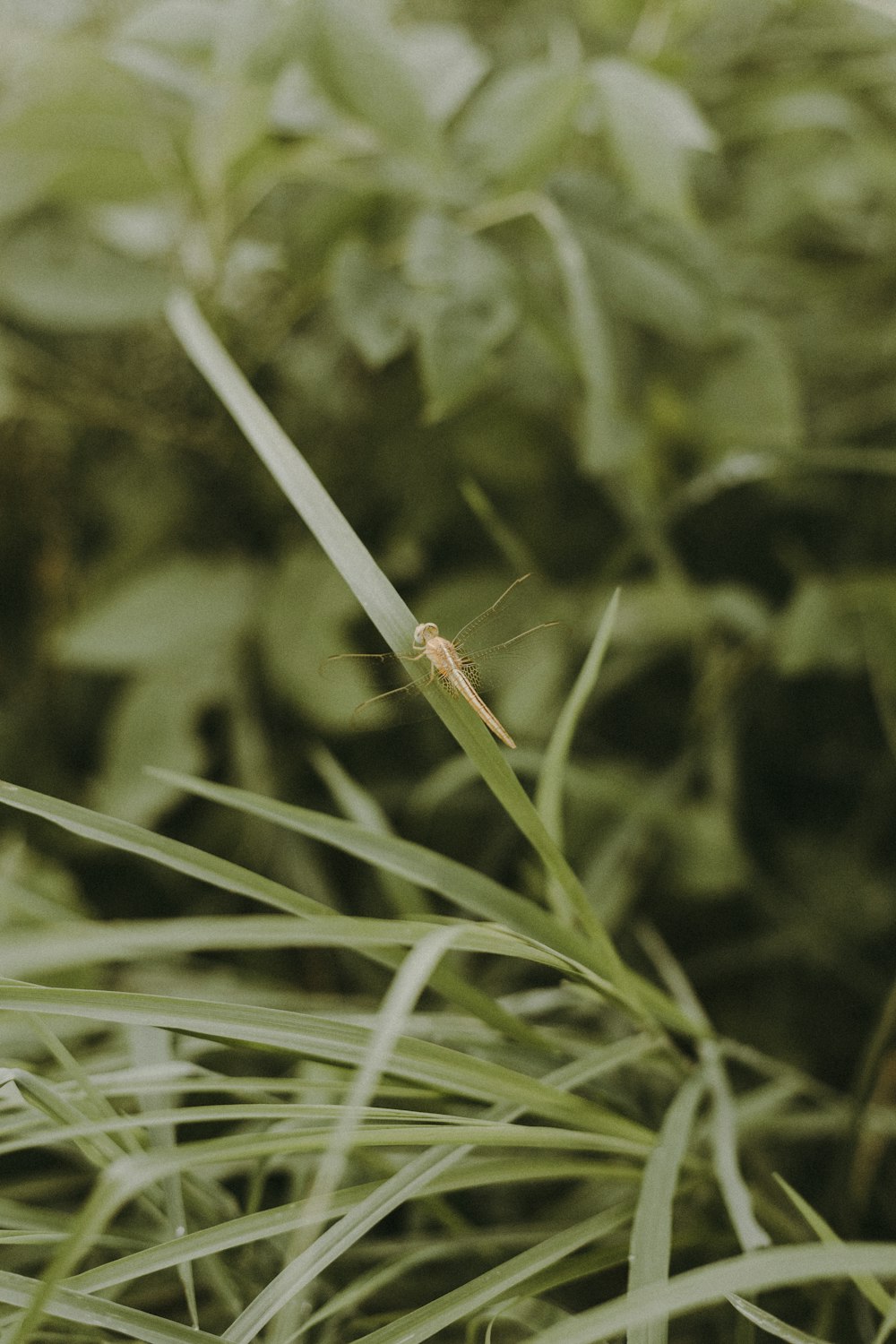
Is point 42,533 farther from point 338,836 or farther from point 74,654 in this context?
point 338,836

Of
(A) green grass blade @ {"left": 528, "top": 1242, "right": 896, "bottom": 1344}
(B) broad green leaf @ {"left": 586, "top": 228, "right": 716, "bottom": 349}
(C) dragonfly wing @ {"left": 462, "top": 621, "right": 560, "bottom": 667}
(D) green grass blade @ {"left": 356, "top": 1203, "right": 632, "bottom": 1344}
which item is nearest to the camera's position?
(A) green grass blade @ {"left": 528, "top": 1242, "right": 896, "bottom": 1344}

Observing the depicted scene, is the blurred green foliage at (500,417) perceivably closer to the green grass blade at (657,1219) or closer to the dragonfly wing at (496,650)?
the dragonfly wing at (496,650)

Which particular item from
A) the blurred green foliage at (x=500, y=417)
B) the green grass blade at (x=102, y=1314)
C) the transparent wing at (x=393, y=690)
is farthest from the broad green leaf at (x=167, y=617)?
the green grass blade at (x=102, y=1314)

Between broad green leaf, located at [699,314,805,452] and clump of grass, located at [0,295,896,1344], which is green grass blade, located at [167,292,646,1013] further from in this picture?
broad green leaf, located at [699,314,805,452]

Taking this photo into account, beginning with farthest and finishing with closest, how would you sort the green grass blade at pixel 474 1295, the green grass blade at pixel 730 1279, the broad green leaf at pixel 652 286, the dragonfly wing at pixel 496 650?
1. the broad green leaf at pixel 652 286
2. the dragonfly wing at pixel 496 650
3. the green grass blade at pixel 474 1295
4. the green grass blade at pixel 730 1279

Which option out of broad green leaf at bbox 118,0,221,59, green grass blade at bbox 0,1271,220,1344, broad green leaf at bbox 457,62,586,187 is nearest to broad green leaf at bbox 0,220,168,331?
broad green leaf at bbox 118,0,221,59

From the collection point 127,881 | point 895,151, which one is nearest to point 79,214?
point 127,881

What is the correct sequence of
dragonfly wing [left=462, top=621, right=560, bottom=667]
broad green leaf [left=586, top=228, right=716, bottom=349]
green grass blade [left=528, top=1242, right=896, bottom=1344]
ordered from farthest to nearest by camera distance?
1. broad green leaf [left=586, top=228, right=716, bottom=349]
2. dragonfly wing [left=462, top=621, right=560, bottom=667]
3. green grass blade [left=528, top=1242, right=896, bottom=1344]
